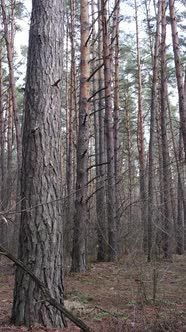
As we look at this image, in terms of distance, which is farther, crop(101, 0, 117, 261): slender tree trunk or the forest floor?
crop(101, 0, 117, 261): slender tree trunk

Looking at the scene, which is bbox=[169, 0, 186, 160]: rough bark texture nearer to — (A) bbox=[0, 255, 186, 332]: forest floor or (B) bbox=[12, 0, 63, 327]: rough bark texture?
(A) bbox=[0, 255, 186, 332]: forest floor

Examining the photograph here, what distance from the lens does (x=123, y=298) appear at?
6.09 m

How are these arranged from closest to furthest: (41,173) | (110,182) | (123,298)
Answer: (41,173)
(123,298)
(110,182)

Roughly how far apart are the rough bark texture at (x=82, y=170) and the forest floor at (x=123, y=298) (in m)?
0.44

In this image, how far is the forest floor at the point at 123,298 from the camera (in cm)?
405

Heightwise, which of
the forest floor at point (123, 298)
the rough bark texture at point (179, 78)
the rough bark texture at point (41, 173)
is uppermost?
the rough bark texture at point (179, 78)

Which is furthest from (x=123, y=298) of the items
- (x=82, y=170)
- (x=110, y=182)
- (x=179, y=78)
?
(x=179, y=78)

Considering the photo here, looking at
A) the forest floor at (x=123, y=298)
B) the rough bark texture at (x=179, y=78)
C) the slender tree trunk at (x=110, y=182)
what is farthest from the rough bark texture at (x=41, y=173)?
the rough bark texture at (x=179, y=78)

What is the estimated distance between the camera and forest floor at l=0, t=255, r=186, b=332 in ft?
13.3

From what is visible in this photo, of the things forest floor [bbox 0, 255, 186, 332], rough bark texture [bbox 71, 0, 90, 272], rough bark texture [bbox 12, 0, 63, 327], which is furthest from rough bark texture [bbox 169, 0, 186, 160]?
rough bark texture [bbox 12, 0, 63, 327]

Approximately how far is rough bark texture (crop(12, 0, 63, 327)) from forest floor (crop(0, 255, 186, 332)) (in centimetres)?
30

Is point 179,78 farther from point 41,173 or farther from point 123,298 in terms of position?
point 41,173

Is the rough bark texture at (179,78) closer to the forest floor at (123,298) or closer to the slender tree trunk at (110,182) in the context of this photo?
the slender tree trunk at (110,182)

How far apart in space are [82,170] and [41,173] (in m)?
4.51
